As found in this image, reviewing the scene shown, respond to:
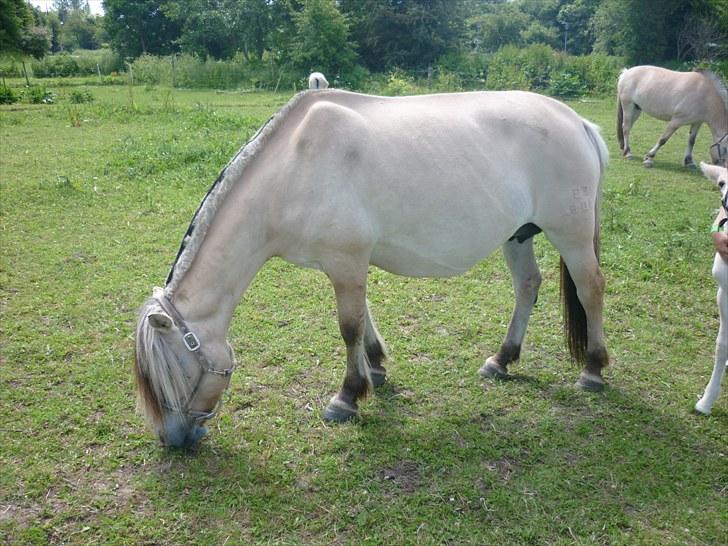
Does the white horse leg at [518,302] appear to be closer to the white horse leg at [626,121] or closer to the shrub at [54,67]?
the white horse leg at [626,121]

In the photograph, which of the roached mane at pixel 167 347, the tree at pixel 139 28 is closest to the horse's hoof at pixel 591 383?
the roached mane at pixel 167 347

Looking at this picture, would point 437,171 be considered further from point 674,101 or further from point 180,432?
point 674,101

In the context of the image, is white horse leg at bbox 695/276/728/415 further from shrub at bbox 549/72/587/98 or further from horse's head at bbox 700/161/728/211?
shrub at bbox 549/72/587/98

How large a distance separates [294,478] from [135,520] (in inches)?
32.4

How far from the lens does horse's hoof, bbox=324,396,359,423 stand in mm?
3584

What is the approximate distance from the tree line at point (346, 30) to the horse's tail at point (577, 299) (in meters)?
25.2

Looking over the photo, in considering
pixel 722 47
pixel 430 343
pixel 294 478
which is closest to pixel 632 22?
pixel 722 47

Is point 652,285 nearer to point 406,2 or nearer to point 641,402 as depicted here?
point 641,402

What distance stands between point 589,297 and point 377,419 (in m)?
1.64

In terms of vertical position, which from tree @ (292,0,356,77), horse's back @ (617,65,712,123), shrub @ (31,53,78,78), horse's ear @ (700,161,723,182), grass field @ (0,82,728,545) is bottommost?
grass field @ (0,82,728,545)

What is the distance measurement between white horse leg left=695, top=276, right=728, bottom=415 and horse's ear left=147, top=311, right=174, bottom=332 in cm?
317

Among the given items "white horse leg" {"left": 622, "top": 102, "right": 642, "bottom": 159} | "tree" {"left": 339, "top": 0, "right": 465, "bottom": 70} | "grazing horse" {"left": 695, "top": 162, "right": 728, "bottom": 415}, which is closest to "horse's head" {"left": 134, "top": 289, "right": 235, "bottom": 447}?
"grazing horse" {"left": 695, "top": 162, "right": 728, "bottom": 415}

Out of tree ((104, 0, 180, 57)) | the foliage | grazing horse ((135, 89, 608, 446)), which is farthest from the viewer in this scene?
tree ((104, 0, 180, 57))

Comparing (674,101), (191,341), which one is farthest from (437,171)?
(674,101)
